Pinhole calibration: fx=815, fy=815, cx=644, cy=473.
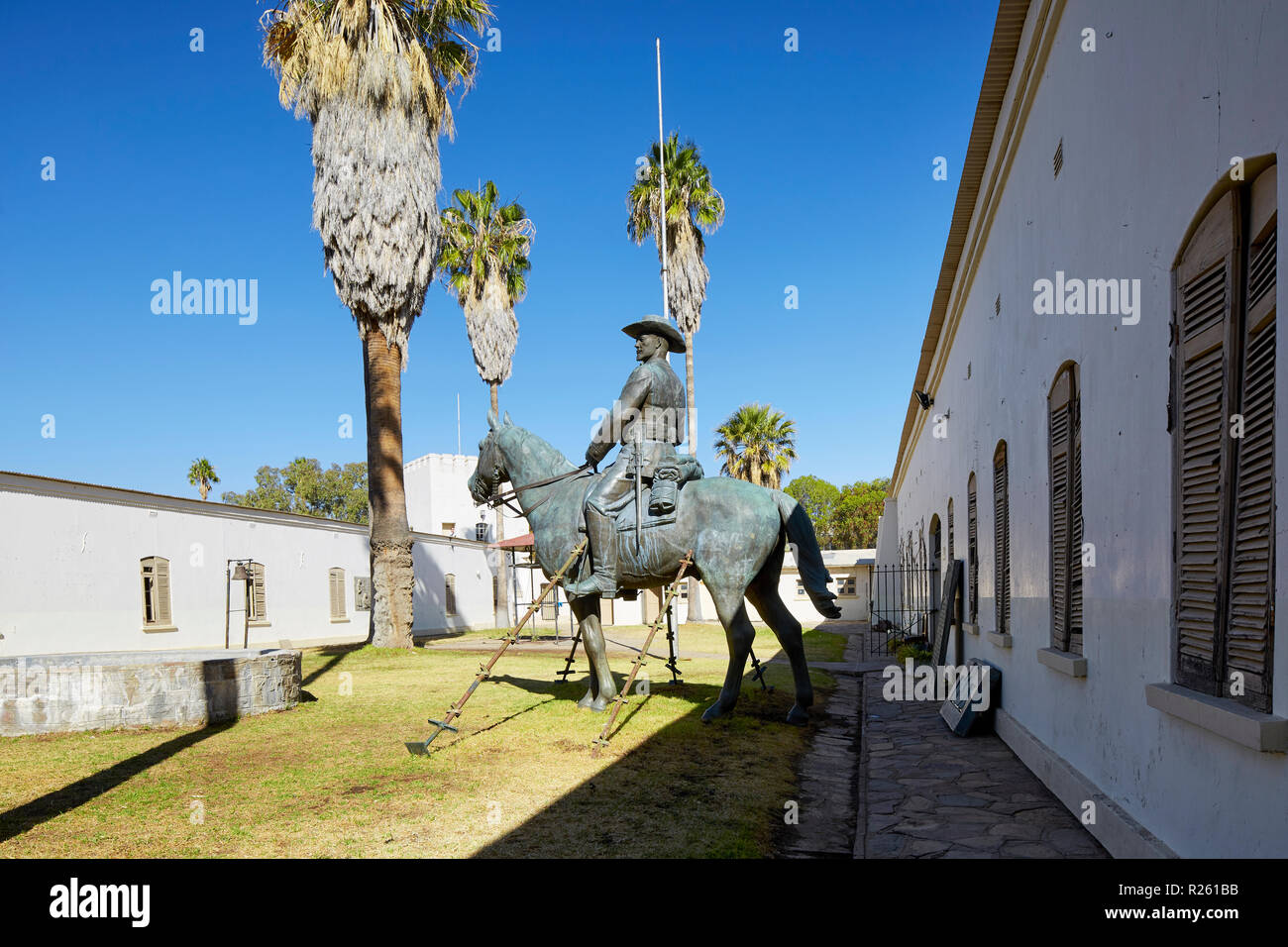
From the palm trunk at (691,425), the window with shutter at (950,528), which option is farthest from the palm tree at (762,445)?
the window with shutter at (950,528)

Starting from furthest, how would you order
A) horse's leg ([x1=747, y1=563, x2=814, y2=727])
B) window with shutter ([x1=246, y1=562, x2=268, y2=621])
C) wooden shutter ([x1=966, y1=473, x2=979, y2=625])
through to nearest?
window with shutter ([x1=246, y1=562, x2=268, y2=621]) → wooden shutter ([x1=966, y1=473, x2=979, y2=625]) → horse's leg ([x1=747, y1=563, x2=814, y2=727])

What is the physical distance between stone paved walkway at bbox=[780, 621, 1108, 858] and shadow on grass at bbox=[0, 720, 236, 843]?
4.63 metres

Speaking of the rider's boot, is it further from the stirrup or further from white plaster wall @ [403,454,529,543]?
white plaster wall @ [403,454,529,543]

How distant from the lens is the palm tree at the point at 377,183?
16.0 meters

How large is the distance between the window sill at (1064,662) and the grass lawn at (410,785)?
216 centimetres

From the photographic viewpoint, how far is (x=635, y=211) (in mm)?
27781

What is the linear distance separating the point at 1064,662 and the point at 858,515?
218 ft

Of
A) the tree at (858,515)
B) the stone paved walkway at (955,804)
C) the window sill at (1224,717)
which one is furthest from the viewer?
the tree at (858,515)

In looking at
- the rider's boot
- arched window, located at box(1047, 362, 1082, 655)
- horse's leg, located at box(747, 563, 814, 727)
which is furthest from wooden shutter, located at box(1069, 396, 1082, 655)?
the rider's boot

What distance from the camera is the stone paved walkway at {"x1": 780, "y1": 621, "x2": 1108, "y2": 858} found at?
192 inches

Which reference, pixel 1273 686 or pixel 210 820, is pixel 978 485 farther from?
pixel 210 820

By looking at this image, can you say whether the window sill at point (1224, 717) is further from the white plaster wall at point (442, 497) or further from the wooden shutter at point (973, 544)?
the white plaster wall at point (442, 497)

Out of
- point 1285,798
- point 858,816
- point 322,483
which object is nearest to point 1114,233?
point 1285,798

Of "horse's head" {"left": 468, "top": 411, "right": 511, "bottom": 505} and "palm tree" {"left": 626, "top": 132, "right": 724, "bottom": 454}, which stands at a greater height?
"palm tree" {"left": 626, "top": 132, "right": 724, "bottom": 454}
